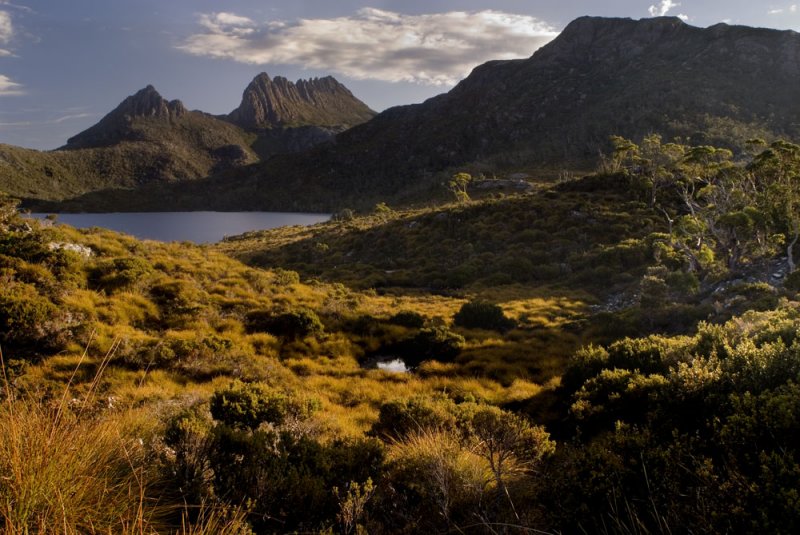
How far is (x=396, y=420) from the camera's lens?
7121 mm

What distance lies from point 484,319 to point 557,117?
123 m

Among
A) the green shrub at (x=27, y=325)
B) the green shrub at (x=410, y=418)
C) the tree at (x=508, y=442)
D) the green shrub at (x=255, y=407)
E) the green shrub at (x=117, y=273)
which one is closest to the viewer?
the tree at (x=508, y=442)

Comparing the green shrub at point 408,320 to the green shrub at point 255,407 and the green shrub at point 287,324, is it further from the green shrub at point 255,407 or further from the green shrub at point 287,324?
the green shrub at point 255,407

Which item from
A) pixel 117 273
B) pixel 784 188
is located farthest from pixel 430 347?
pixel 784 188

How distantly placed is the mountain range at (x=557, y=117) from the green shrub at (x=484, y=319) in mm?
77260

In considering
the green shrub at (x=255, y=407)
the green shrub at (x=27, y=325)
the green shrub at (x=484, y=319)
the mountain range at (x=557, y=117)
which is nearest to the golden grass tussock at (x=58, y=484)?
the green shrub at (x=255, y=407)

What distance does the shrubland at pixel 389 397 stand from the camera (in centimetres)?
332

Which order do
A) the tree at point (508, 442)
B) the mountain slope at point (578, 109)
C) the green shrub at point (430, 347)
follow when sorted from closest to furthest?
the tree at point (508, 442)
the green shrub at point (430, 347)
the mountain slope at point (578, 109)

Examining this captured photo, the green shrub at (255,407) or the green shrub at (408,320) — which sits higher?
the green shrub at (255,407)

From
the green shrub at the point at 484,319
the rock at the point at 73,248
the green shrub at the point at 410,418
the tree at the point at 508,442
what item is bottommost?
the green shrub at the point at 484,319

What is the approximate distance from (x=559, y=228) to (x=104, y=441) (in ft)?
116

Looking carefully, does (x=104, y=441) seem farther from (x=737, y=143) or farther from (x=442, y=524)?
(x=737, y=143)

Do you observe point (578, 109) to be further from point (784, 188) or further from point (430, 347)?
point (430, 347)

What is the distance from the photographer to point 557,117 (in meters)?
123
